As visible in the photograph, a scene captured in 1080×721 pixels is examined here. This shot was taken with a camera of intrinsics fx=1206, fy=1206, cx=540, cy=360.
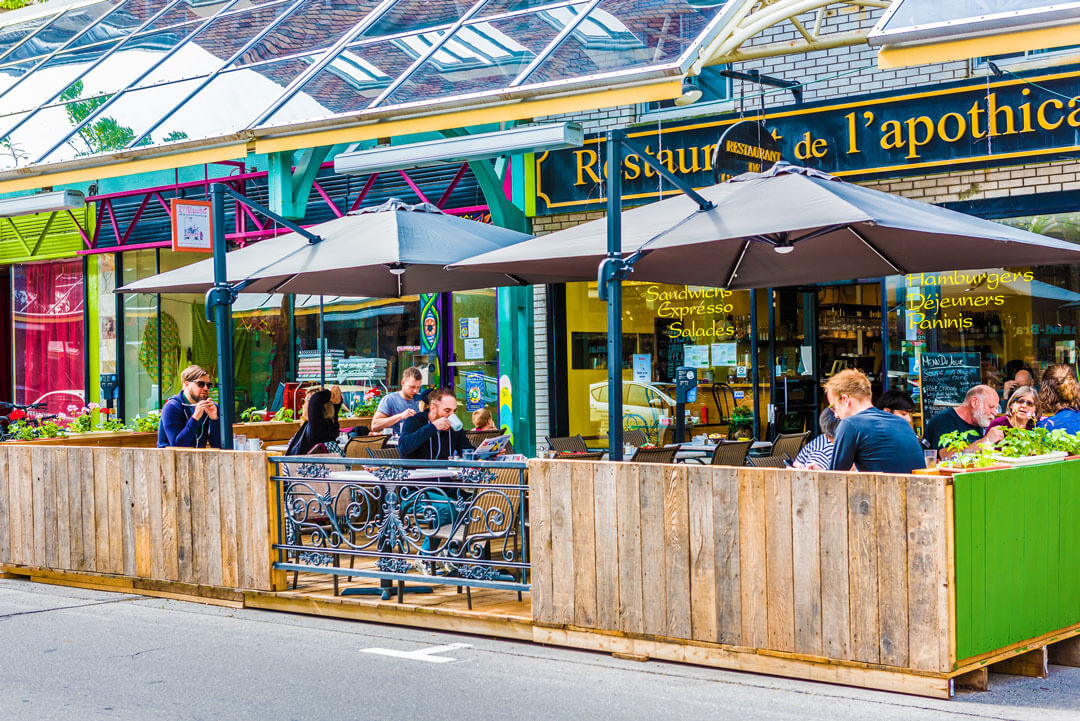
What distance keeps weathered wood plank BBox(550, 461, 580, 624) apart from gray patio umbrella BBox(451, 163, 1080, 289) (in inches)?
57.7

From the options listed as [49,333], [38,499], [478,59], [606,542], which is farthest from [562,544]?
[49,333]

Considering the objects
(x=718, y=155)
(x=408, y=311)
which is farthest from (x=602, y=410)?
(x=718, y=155)

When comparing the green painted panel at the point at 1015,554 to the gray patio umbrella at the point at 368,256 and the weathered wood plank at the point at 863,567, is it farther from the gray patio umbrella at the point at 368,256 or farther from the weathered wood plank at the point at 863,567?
the gray patio umbrella at the point at 368,256

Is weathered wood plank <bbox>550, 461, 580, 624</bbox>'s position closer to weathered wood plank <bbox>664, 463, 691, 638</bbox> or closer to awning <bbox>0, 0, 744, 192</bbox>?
weathered wood plank <bbox>664, 463, 691, 638</bbox>

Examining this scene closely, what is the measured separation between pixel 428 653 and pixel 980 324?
698 cm

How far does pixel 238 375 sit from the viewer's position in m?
17.6

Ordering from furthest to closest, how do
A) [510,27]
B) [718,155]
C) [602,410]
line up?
[602,410] → [718,155] → [510,27]

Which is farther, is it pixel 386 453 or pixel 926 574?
pixel 386 453

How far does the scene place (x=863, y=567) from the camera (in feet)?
18.8

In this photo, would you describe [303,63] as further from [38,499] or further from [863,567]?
[863,567]

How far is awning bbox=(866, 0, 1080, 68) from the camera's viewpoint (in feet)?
21.7

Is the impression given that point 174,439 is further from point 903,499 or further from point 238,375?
point 238,375

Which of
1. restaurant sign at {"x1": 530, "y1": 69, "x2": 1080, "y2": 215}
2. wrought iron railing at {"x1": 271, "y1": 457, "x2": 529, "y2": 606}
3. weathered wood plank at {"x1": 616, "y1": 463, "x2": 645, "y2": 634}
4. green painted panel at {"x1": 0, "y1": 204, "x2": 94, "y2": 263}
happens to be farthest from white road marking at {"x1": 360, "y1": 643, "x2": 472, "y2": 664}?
green painted panel at {"x1": 0, "y1": 204, "x2": 94, "y2": 263}

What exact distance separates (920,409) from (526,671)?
22.1 feet
